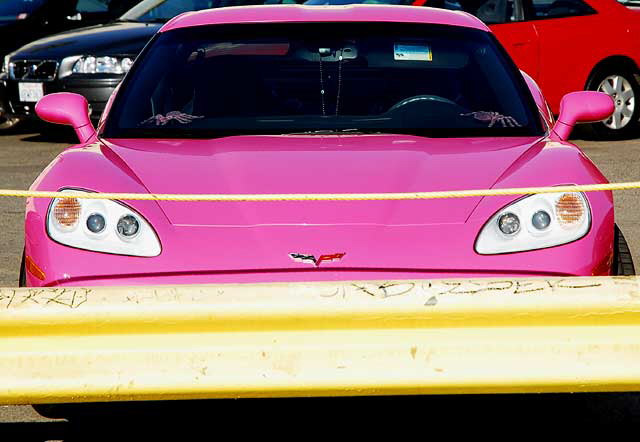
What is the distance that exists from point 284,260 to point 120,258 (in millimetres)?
503

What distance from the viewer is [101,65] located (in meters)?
13.0

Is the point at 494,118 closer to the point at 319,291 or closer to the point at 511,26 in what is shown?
the point at 319,291

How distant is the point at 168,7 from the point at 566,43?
393 cm

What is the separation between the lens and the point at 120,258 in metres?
4.50

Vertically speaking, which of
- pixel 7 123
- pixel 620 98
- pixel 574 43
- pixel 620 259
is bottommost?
pixel 7 123

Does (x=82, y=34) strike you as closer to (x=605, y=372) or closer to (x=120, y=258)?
(x=120, y=258)

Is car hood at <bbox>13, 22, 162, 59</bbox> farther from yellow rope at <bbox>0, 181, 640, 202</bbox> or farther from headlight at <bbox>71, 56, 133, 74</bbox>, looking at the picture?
yellow rope at <bbox>0, 181, 640, 202</bbox>

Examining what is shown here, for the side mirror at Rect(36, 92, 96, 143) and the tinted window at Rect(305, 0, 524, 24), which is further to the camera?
the tinted window at Rect(305, 0, 524, 24)

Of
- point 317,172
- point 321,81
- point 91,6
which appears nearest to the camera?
point 317,172

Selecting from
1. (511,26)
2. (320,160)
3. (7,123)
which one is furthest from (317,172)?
(7,123)

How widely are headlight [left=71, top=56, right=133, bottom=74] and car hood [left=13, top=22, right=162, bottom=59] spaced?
0.06 metres

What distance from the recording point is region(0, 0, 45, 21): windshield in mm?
15852

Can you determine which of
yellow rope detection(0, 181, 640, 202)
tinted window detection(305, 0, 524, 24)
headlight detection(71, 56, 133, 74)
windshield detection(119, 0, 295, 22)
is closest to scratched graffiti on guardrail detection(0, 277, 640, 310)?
yellow rope detection(0, 181, 640, 202)

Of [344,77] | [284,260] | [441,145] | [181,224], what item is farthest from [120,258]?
[344,77]
